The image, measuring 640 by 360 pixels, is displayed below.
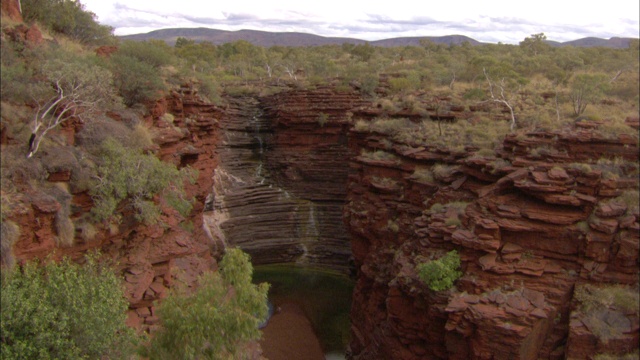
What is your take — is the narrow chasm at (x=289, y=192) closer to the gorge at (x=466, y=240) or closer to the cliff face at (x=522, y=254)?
the gorge at (x=466, y=240)

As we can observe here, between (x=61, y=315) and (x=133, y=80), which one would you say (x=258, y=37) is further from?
(x=61, y=315)

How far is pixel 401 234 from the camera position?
687 inches

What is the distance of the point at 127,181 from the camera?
Answer: 41.2ft

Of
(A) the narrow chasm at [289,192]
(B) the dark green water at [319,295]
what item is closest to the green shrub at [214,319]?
(B) the dark green water at [319,295]

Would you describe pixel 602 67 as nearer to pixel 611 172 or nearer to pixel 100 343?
pixel 611 172

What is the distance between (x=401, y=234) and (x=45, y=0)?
1564 centimetres

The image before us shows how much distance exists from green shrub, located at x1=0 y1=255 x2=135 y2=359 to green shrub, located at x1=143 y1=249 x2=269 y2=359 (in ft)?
3.53

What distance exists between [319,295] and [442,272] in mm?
13089

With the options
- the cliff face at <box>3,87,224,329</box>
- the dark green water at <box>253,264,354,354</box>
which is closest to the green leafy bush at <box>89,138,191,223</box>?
the cliff face at <box>3,87,224,329</box>

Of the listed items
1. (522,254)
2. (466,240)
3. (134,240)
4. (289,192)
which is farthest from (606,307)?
(289,192)

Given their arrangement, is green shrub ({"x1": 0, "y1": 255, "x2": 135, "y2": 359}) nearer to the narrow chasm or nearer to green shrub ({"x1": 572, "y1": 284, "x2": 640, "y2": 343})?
green shrub ({"x1": 572, "y1": 284, "x2": 640, "y2": 343})

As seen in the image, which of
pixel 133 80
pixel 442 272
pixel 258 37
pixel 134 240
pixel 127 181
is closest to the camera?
pixel 442 272

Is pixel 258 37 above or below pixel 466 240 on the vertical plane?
above

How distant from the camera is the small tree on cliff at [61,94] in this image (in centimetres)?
1148
